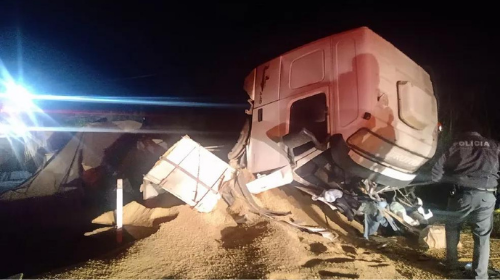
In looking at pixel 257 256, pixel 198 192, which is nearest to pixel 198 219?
pixel 198 192

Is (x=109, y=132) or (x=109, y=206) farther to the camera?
(x=109, y=132)

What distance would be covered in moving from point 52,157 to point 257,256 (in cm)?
689

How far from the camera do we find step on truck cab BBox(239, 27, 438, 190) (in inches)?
145

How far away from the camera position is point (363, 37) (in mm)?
3793

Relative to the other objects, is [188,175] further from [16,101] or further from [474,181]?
[16,101]

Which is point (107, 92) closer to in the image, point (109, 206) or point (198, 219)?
point (109, 206)

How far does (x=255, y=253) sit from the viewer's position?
3.62 m

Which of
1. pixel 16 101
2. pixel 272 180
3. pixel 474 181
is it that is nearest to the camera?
pixel 474 181

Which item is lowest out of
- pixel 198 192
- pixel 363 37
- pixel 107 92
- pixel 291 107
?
pixel 198 192

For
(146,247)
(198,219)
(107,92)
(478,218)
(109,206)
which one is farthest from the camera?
(107,92)

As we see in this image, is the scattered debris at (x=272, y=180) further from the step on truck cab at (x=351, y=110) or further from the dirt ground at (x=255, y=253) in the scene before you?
the dirt ground at (x=255, y=253)

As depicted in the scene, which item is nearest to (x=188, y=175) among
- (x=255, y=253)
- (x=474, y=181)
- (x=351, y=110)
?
(x=255, y=253)

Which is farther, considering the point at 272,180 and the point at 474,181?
the point at 272,180

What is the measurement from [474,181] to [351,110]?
1.42 metres
